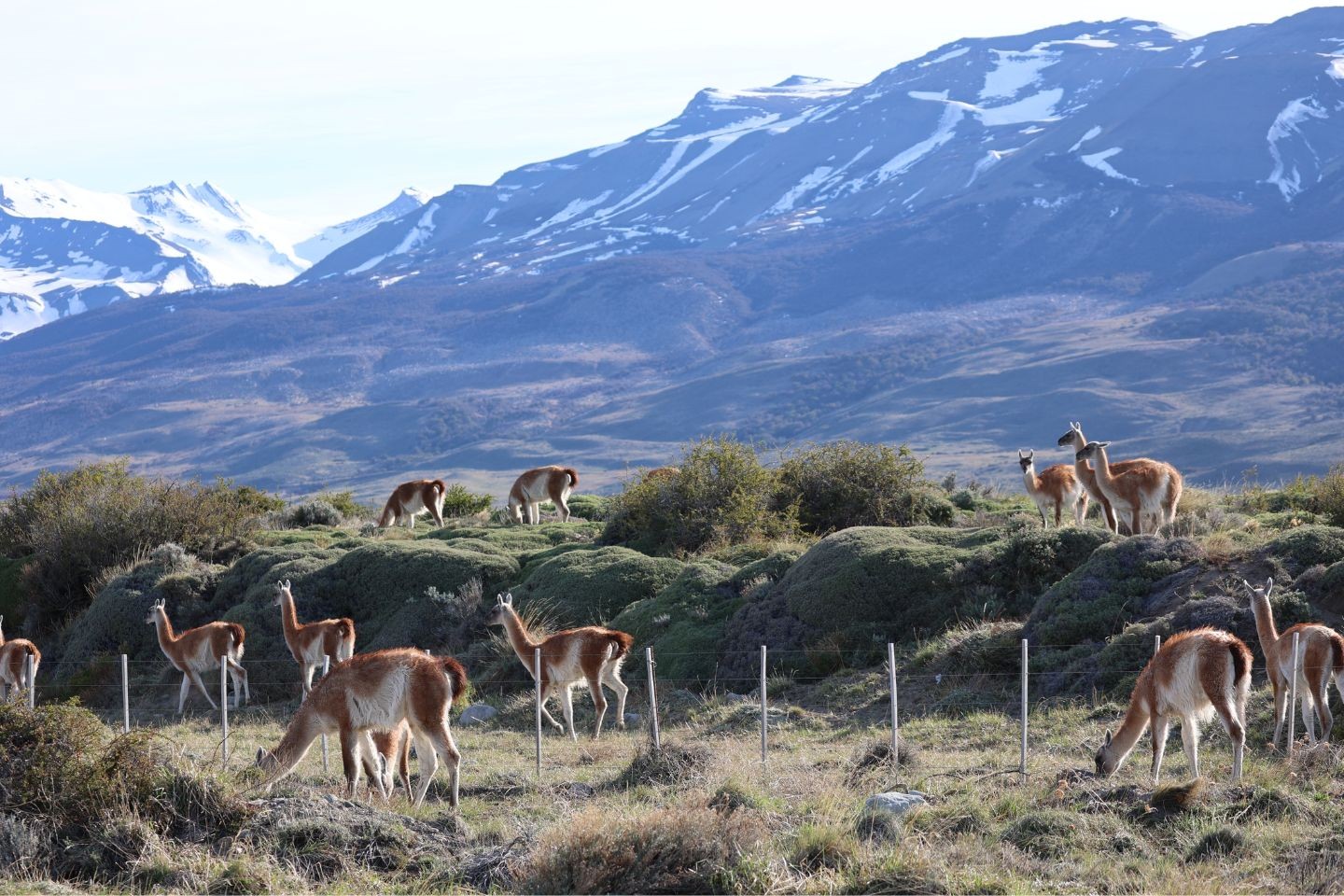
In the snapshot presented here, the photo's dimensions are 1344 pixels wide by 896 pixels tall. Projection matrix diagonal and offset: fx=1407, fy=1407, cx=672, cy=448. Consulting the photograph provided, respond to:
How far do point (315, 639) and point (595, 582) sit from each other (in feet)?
16.5

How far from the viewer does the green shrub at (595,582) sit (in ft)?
73.3

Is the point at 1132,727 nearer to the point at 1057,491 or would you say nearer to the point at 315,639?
the point at 315,639

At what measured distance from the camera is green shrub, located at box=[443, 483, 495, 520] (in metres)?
40.0

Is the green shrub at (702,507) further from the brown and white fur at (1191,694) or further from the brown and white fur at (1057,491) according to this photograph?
the brown and white fur at (1191,694)

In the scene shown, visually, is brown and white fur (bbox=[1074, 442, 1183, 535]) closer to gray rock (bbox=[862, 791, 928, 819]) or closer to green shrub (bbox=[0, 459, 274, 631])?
gray rock (bbox=[862, 791, 928, 819])

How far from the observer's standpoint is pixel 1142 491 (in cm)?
2238

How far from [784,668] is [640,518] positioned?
29.3 feet

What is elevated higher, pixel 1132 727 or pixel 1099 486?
pixel 1099 486

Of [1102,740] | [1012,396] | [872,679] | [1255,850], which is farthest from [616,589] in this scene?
[1012,396]

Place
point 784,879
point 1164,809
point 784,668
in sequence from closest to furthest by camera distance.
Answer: point 784,879 < point 1164,809 < point 784,668

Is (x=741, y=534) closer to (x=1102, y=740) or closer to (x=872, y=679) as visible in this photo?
(x=872, y=679)

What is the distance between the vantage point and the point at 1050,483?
25078 mm

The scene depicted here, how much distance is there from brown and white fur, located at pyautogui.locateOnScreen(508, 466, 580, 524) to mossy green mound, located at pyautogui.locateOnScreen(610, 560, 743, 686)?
36.3 feet

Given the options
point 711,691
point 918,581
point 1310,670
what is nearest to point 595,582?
point 711,691
